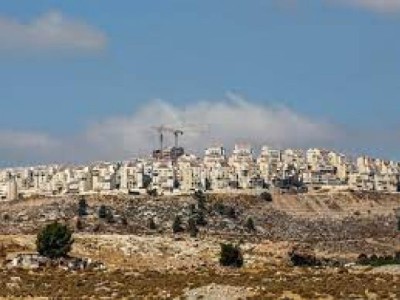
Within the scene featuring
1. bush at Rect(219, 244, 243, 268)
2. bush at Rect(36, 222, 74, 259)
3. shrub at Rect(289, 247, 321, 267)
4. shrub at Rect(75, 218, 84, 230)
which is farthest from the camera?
shrub at Rect(75, 218, 84, 230)

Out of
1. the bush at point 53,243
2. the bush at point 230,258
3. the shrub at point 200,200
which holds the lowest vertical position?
A: the bush at point 230,258

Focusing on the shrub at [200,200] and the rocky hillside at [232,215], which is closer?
the rocky hillside at [232,215]

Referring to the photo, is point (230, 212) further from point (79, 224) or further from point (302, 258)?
point (302, 258)

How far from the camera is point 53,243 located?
75.4 meters

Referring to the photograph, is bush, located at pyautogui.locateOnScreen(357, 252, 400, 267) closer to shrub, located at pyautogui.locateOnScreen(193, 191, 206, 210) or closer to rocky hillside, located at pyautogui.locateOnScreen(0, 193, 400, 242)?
rocky hillside, located at pyautogui.locateOnScreen(0, 193, 400, 242)

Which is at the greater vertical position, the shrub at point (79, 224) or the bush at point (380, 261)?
the shrub at point (79, 224)

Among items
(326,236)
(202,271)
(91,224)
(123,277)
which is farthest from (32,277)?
(326,236)

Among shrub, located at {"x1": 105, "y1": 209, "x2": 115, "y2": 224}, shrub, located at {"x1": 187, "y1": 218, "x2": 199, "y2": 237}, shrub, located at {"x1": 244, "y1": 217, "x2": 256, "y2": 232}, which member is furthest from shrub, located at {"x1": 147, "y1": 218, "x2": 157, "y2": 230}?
shrub, located at {"x1": 244, "y1": 217, "x2": 256, "y2": 232}

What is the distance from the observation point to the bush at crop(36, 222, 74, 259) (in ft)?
246

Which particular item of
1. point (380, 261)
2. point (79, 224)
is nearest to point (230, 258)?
point (380, 261)

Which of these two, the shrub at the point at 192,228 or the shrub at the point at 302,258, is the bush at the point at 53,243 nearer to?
the shrub at the point at 302,258

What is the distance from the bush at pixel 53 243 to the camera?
75.1 m

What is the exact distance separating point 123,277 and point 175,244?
1084 inches

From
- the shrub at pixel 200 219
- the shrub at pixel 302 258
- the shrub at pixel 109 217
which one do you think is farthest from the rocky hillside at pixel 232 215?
the shrub at pixel 302 258
